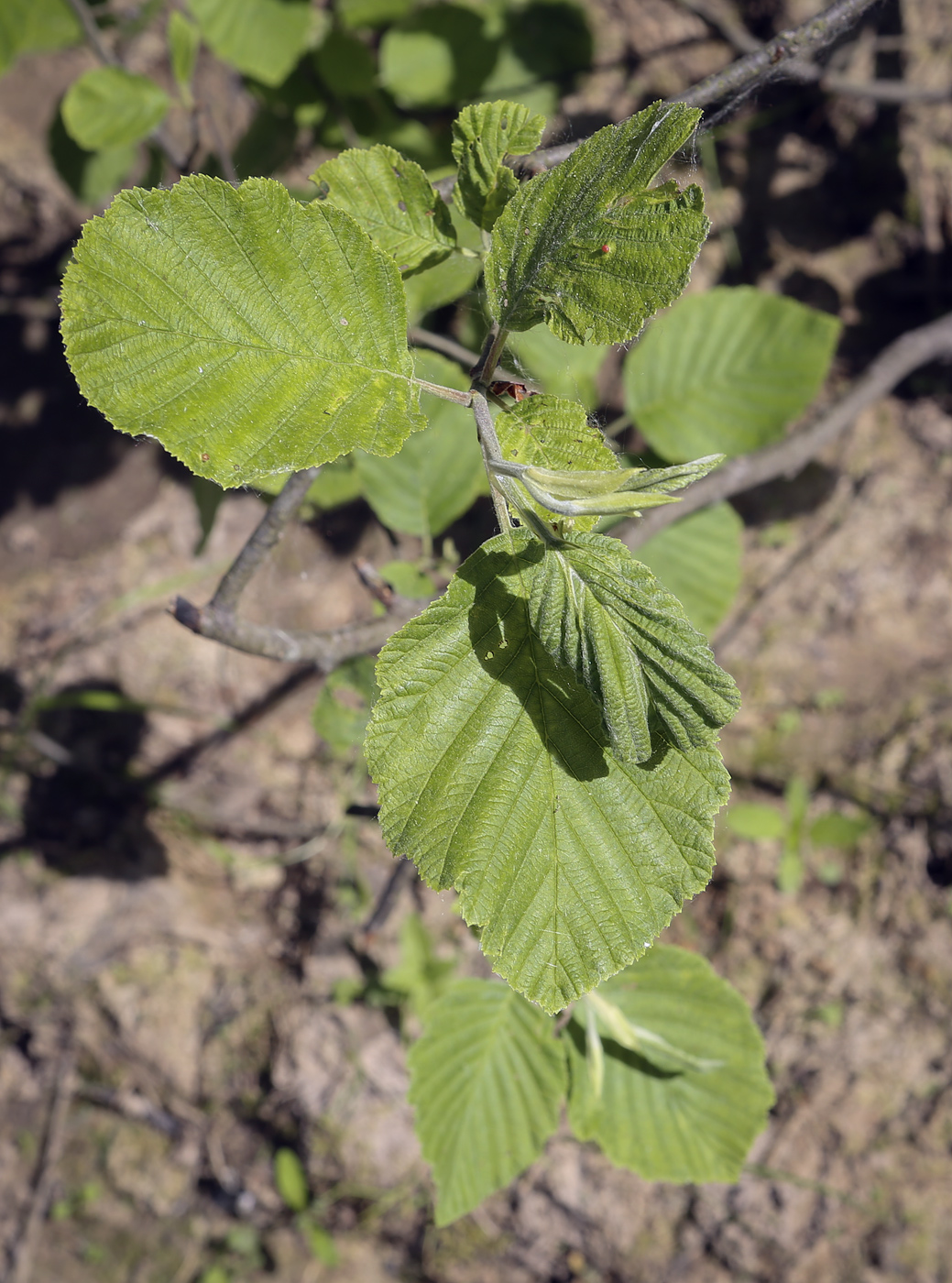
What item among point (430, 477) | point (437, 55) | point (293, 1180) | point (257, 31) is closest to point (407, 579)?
point (430, 477)

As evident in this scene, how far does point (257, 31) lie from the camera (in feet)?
8.33

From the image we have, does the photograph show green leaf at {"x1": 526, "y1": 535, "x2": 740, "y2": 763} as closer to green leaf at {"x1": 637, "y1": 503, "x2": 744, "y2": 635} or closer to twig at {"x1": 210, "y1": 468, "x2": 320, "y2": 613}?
twig at {"x1": 210, "y1": 468, "x2": 320, "y2": 613}

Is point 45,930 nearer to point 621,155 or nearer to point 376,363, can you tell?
point 376,363

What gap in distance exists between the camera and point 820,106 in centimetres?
293

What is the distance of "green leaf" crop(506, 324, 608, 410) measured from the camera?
2.23 meters

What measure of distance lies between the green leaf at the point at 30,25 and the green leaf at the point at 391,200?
77.8 inches

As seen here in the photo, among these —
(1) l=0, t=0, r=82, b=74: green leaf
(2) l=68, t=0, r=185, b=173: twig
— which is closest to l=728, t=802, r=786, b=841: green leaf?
(2) l=68, t=0, r=185, b=173: twig

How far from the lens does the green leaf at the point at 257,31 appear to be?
8.25 ft

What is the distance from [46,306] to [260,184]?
298 cm

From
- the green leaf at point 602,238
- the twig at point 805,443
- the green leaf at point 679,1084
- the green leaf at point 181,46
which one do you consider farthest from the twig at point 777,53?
the green leaf at point 181,46

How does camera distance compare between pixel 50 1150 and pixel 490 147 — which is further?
pixel 50 1150

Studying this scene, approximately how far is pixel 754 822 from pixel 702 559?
947mm

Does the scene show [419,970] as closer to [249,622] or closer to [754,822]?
[754,822]

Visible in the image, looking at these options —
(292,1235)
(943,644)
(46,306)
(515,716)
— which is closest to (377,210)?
(515,716)
